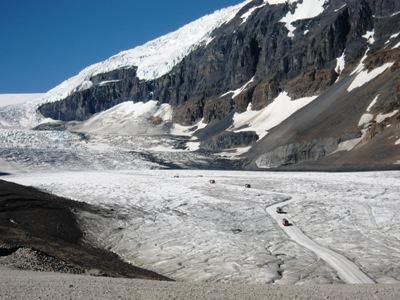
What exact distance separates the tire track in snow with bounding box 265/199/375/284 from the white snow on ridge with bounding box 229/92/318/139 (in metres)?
116

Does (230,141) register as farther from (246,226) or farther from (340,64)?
(246,226)

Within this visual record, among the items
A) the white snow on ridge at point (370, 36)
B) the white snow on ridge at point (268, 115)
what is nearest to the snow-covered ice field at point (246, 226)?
the white snow on ridge at point (268, 115)

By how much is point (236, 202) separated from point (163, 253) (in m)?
17.9

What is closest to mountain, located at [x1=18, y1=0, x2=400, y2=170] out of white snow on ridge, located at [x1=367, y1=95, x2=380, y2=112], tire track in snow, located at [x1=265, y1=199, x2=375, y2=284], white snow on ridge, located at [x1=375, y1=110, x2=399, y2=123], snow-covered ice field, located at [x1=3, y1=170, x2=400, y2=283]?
white snow on ridge, located at [x1=367, y1=95, x2=380, y2=112]

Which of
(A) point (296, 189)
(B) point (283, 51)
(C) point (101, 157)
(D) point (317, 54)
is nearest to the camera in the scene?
(A) point (296, 189)

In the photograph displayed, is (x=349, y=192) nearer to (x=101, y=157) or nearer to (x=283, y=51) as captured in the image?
(x=101, y=157)

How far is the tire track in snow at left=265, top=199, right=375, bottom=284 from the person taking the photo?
2548cm

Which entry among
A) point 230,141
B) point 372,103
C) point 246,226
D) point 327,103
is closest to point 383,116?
point 372,103

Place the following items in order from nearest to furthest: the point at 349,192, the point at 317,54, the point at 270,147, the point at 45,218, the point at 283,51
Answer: the point at 45,218 → the point at 349,192 → the point at 270,147 → the point at 317,54 → the point at 283,51

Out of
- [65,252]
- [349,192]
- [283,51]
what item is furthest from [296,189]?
[283,51]

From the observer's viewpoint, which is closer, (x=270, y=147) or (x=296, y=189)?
(x=296, y=189)

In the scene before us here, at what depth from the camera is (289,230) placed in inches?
1451

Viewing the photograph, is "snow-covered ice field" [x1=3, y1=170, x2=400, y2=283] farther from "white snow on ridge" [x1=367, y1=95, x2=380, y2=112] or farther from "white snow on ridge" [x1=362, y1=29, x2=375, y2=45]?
"white snow on ridge" [x1=362, y1=29, x2=375, y2=45]

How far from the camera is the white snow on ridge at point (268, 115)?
15750 centimetres
